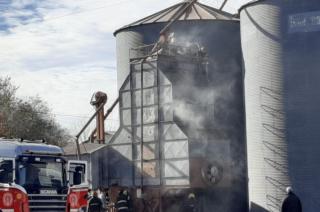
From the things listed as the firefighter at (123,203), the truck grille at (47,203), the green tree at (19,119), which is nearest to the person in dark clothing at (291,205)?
the truck grille at (47,203)

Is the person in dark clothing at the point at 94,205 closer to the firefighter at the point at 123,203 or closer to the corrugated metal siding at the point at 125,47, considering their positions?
the firefighter at the point at 123,203

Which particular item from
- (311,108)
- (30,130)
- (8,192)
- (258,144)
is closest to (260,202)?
(258,144)

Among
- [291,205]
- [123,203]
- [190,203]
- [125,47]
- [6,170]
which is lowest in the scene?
[190,203]

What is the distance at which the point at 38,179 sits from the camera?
18.9m

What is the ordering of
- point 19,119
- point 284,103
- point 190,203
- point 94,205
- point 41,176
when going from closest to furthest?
point 41,176, point 94,205, point 190,203, point 284,103, point 19,119

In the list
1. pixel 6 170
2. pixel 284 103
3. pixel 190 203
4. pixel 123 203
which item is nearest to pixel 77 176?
pixel 6 170

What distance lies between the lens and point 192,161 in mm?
25328

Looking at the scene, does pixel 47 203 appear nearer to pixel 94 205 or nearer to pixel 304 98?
pixel 94 205

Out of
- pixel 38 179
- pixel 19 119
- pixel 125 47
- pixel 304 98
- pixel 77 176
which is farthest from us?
pixel 19 119

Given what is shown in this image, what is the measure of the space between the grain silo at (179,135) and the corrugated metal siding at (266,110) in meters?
1.12

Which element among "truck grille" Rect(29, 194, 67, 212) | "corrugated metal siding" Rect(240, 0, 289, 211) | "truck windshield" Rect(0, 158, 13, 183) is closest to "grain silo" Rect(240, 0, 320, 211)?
"corrugated metal siding" Rect(240, 0, 289, 211)

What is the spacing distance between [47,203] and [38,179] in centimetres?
83

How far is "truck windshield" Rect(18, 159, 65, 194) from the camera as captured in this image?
18.5 meters

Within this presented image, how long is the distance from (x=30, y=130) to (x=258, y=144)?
3200 centimetres
